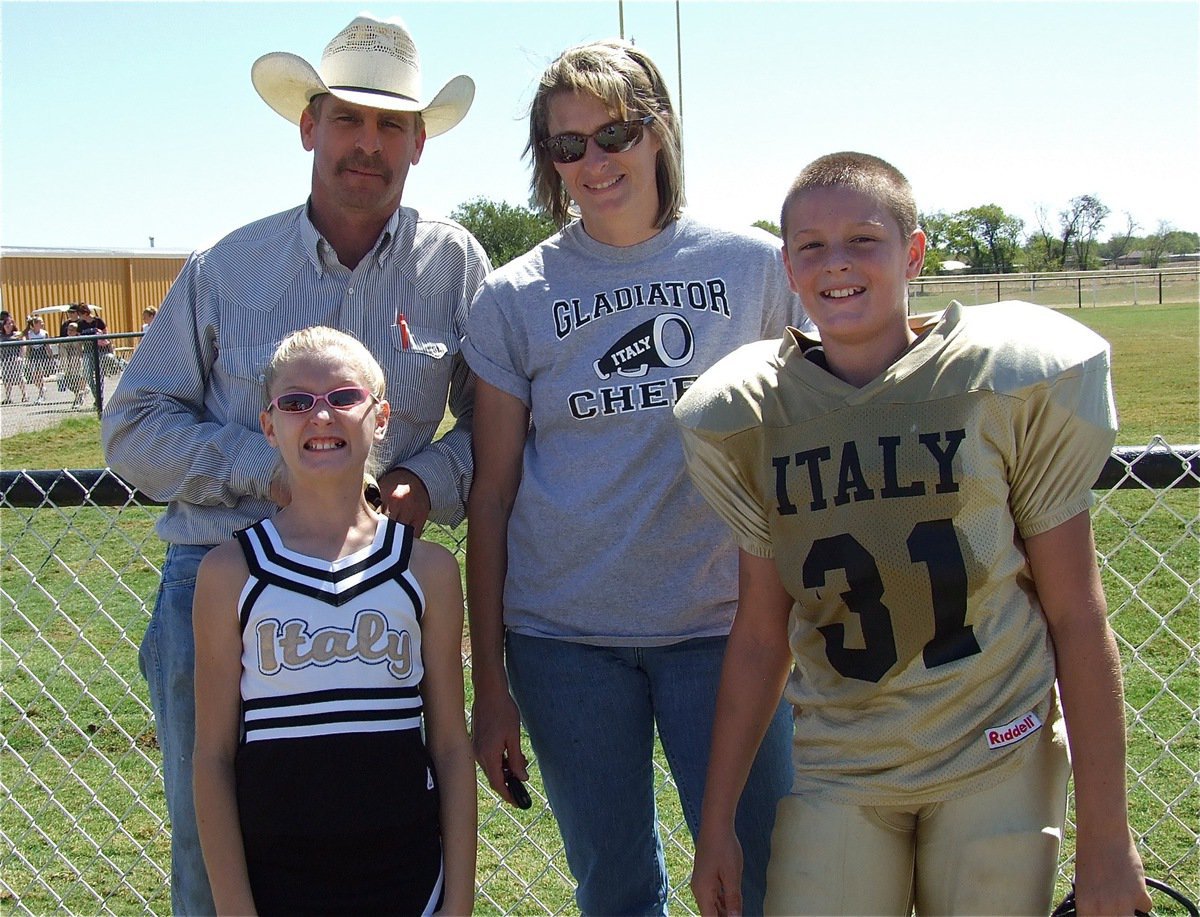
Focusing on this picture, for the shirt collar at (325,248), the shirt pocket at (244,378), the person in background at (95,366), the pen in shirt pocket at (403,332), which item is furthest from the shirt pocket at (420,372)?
the person in background at (95,366)

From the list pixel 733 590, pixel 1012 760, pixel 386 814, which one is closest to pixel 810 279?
pixel 733 590

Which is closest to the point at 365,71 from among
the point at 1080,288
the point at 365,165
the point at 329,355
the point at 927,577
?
the point at 365,165

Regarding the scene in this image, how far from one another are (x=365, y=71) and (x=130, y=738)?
3164 mm

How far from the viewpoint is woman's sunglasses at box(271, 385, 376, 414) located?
2416 millimetres

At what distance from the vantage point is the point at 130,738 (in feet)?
16.2

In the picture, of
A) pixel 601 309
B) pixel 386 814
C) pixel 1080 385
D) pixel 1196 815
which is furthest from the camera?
pixel 1196 815

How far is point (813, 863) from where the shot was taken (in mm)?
2189

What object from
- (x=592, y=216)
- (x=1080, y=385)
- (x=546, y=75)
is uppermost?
(x=546, y=75)

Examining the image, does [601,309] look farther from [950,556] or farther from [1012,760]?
[1012,760]

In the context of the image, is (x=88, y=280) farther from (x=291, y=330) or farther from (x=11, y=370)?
(x=291, y=330)

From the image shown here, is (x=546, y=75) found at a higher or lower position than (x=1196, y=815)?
higher

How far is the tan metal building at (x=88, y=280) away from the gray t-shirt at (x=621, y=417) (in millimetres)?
36866

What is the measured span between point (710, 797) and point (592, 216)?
1300 millimetres

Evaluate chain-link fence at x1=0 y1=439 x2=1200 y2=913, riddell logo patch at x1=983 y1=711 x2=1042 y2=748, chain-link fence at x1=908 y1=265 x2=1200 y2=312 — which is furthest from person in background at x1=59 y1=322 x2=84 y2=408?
chain-link fence at x1=908 y1=265 x2=1200 y2=312
